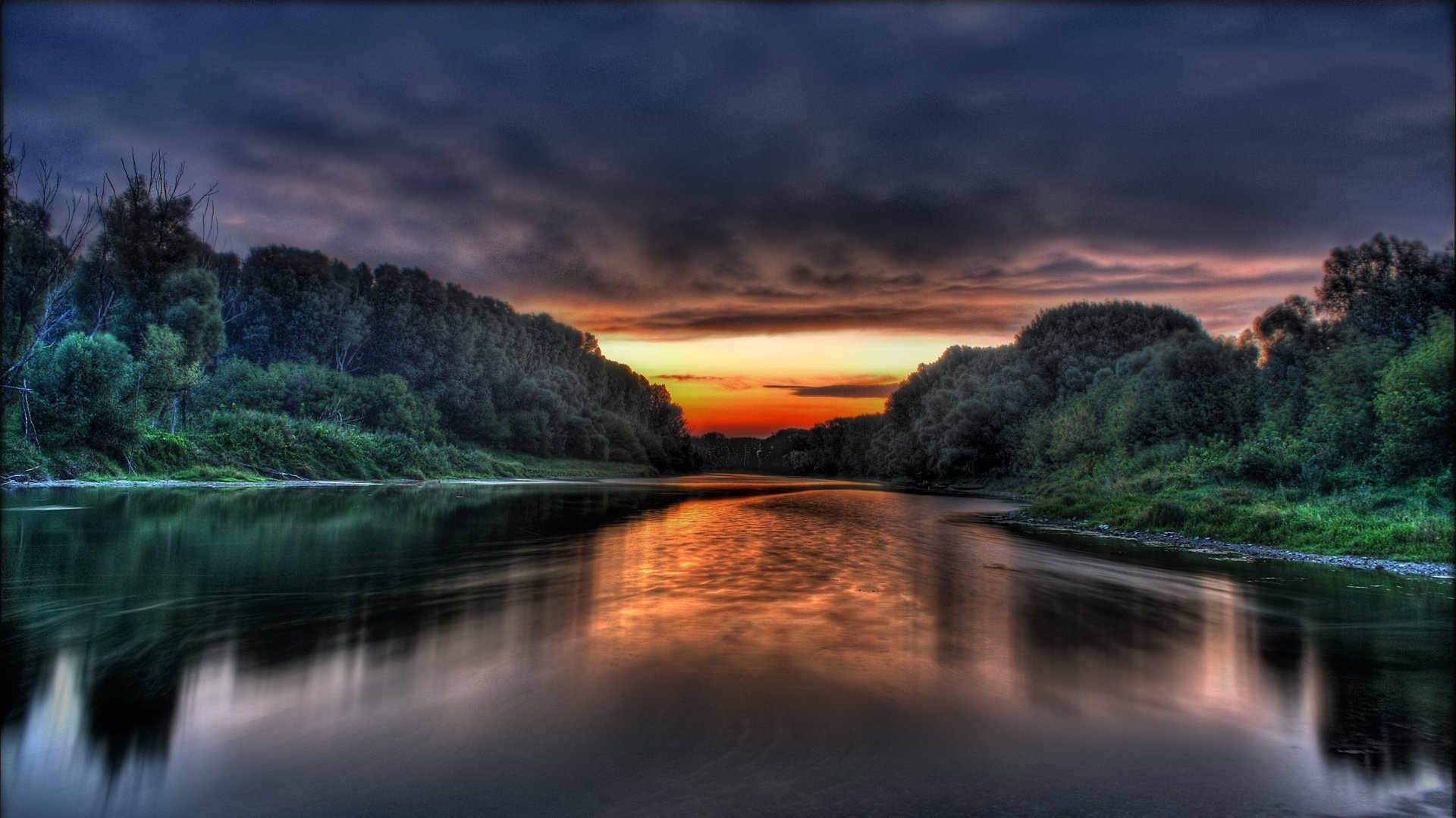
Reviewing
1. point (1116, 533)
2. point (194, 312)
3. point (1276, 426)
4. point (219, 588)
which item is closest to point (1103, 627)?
point (219, 588)

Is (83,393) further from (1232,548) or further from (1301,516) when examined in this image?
(1301,516)

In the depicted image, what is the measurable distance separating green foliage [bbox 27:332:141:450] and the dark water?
1585 centimetres

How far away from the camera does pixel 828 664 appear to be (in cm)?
731

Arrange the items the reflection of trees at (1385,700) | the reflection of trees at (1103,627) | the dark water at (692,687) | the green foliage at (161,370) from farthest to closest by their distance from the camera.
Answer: the green foliage at (161,370) → the reflection of trees at (1103,627) → the reflection of trees at (1385,700) → the dark water at (692,687)

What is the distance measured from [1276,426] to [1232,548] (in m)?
15.7

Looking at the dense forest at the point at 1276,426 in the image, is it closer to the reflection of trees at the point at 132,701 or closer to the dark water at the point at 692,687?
the dark water at the point at 692,687

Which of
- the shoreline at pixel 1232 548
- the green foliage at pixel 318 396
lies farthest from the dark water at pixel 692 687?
the green foliage at pixel 318 396

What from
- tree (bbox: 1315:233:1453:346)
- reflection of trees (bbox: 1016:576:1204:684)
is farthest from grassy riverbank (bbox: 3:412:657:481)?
tree (bbox: 1315:233:1453:346)

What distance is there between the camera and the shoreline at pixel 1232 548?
14.3 meters

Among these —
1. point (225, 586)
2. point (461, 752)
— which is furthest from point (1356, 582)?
point (225, 586)

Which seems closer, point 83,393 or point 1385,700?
point 1385,700

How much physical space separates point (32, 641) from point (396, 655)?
3822 millimetres

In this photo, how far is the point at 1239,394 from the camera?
36750 mm

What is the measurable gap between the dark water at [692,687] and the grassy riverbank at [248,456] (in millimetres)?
15698
